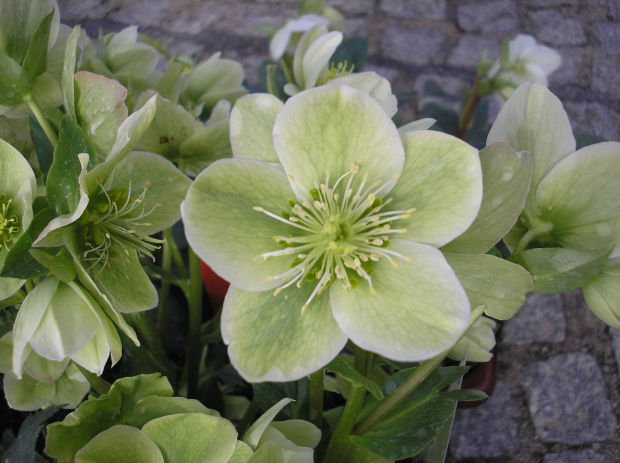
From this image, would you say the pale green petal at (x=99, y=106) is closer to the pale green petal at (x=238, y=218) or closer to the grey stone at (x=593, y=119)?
the pale green petal at (x=238, y=218)

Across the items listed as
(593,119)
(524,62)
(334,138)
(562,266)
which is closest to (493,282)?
(562,266)

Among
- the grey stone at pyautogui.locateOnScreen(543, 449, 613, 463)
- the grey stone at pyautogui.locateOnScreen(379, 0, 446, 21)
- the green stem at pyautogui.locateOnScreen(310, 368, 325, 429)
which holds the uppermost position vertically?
the green stem at pyautogui.locateOnScreen(310, 368, 325, 429)

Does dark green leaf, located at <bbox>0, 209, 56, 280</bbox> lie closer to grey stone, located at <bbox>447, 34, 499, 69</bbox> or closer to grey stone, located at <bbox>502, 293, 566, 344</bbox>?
grey stone, located at <bbox>502, 293, 566, 344</bbox>

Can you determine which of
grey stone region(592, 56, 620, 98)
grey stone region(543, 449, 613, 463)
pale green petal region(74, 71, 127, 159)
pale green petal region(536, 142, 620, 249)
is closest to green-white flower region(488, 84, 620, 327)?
pale green petal region(536, 142, 620, 249)

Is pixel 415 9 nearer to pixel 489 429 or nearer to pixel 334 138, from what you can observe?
pixel 489 429

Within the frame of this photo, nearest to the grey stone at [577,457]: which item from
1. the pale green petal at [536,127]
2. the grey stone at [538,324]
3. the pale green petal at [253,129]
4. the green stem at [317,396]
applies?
the grey stone at [538,324]

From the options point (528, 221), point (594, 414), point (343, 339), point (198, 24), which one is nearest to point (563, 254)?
point (528, 221)
